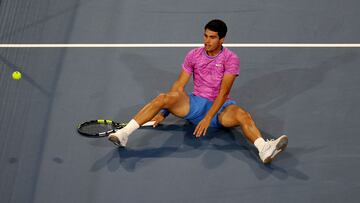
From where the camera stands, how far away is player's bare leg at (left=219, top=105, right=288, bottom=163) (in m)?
6.07

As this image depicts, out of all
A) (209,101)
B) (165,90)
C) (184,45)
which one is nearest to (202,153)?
(209,101)

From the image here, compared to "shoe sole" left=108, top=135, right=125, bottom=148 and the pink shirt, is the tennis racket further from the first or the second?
the pink shirt

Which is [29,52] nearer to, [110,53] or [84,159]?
[110,53]

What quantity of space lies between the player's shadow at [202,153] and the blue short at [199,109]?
16cm

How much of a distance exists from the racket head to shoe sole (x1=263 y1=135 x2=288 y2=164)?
1648 mm

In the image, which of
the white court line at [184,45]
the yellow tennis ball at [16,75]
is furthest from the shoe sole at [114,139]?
the white court line at [184,45]

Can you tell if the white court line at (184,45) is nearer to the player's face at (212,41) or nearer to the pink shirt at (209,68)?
the pink shirt at (209,68)

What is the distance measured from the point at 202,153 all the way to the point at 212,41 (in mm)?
1185

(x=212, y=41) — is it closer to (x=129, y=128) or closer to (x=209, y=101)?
(x=209, y=101)

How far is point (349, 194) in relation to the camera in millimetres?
5898

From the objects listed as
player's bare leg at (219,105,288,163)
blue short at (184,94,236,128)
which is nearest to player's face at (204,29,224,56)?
blue short at (184,94,236,128)

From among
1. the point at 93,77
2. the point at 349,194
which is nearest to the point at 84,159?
the point at 93,77

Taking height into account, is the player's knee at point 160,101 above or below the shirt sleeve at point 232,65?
below

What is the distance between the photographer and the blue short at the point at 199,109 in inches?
258
